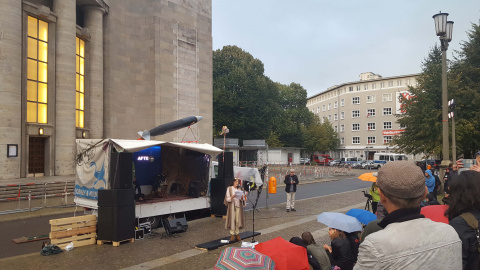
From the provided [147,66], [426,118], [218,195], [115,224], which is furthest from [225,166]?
[147,66]

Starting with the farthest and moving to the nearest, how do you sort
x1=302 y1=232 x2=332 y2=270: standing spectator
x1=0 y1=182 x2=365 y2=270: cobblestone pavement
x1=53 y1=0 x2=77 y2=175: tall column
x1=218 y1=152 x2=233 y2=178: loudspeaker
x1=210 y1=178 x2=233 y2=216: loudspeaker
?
x1=53 y1=0 x2=77 y2=175: tall column → x1=218 y1=152 x2=233 y2=178: loudspeaker → x1=210 y1=178 x2=233 y2=216: loudspeaker → x1=0 y1=182 x2=365 y2=270: cobblestone pavement → x1=302 y1=232 x2=332 y2=270: standing spectator

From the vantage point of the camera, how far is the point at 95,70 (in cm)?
2927

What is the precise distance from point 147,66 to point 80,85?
239 inches

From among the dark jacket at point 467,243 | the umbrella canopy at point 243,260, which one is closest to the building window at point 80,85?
the umbrella canopy at point 243,260

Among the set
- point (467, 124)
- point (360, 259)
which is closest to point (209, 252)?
point (360, 259)

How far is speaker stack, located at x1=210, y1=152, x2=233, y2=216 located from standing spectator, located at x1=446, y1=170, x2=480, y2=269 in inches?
466

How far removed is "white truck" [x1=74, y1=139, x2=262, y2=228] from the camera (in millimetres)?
11391

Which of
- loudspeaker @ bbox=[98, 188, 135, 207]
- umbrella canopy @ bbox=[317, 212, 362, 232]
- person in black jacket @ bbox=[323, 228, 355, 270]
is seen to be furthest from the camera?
loudspeaker @ bbox=[98, 188, 135, 207]

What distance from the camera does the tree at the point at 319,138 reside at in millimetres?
74250

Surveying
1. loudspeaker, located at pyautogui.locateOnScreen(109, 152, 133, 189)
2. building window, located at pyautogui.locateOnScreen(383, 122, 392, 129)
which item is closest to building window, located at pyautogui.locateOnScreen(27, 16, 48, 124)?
loudspeaker, located at pyautogui.locateOnScreen(109, 152, 133, 189)

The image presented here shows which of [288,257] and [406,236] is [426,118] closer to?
[288,257]

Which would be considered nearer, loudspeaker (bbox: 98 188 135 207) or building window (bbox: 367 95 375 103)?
loudspeaker (bbox: 98 188 135 207)

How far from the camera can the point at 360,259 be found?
74.7 inches

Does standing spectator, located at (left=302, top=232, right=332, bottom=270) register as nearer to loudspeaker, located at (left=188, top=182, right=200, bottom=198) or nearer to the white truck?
the white truck
